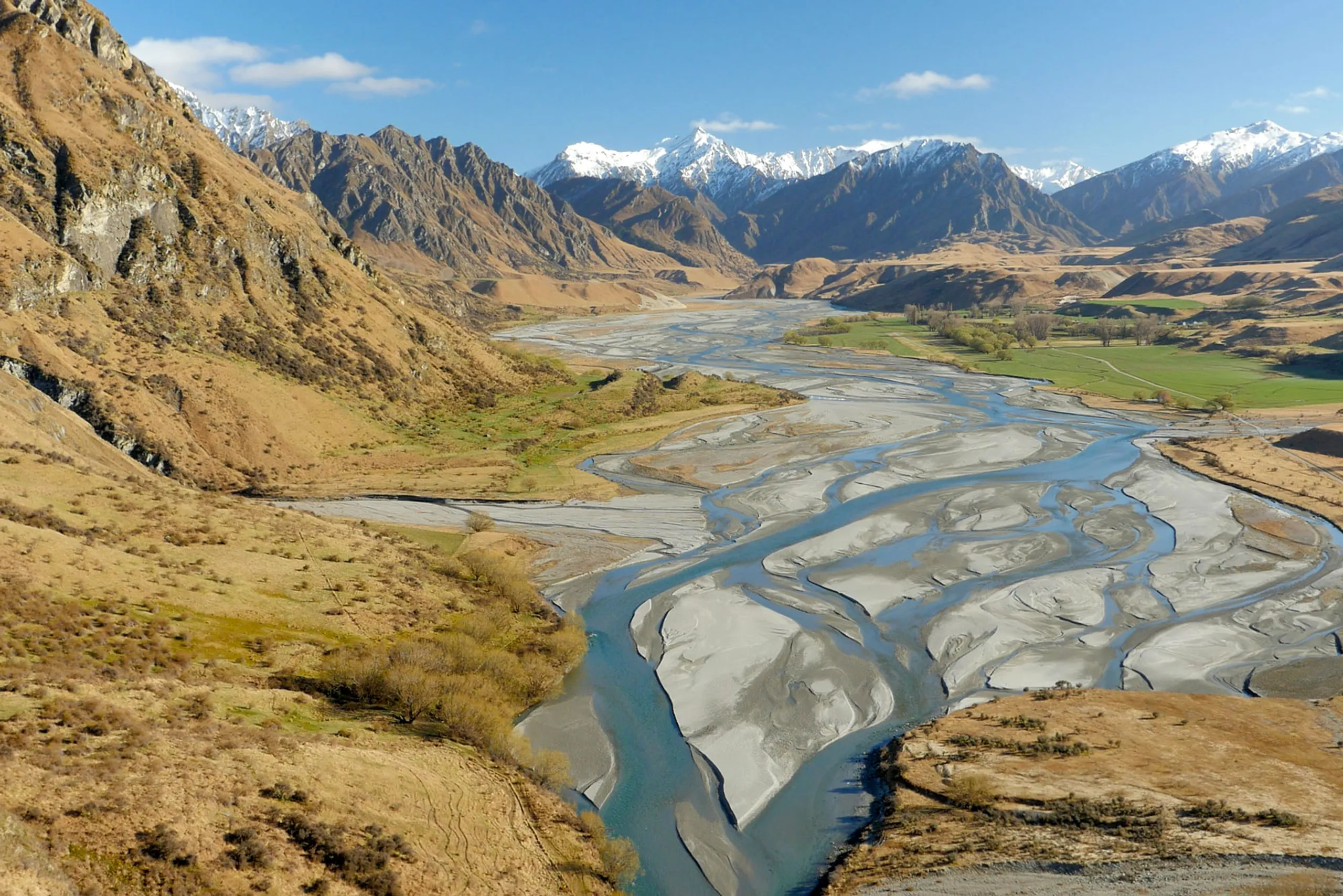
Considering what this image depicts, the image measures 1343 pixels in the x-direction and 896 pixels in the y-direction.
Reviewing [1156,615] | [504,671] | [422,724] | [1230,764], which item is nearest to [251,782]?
[422,724]

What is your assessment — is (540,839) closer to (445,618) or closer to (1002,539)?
(445,618)

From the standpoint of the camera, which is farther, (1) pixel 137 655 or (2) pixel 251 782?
(1) pixel 137 655

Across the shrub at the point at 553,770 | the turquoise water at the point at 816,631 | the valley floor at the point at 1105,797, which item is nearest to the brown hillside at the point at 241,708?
the shrub at the point at 553,770

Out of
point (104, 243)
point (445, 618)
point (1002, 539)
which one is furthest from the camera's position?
point (104, 243)

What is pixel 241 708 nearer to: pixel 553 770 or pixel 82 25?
pixel 553 770

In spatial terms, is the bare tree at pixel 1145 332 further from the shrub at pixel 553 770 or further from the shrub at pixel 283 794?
the shrub at pixel 283 794
